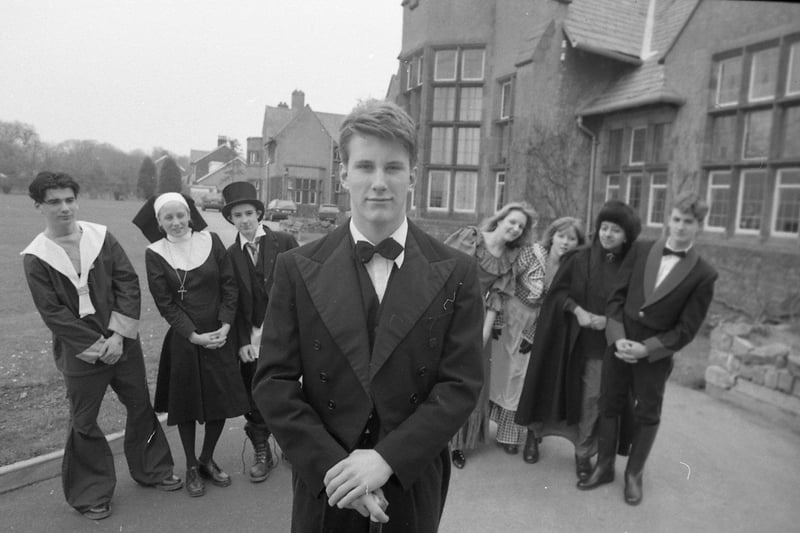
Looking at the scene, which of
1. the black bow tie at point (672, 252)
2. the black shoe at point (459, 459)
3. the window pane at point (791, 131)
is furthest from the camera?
the window pane at point (791, 131)

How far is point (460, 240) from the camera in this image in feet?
12.6

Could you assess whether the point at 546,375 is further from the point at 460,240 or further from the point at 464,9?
the point at 464,9

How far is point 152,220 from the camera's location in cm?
327

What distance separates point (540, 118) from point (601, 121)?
129cm

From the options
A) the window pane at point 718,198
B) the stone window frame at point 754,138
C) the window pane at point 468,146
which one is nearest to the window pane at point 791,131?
the stone window frame at point 754,138

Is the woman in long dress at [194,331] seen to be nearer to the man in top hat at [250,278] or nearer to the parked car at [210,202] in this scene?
the man in top hat at [250,278]

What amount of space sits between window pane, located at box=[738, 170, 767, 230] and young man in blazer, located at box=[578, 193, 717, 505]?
3704 millimetres

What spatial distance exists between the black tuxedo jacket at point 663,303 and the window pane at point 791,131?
3125 millimetres

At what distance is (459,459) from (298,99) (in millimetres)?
3264

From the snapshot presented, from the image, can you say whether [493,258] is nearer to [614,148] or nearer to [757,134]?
[757,134]

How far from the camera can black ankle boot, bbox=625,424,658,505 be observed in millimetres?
3158

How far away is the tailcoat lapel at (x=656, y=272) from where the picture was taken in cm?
295

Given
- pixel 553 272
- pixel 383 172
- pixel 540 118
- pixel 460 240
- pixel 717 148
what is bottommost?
pixel 553 272

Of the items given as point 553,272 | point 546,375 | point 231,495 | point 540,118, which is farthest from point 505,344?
point 540,118
